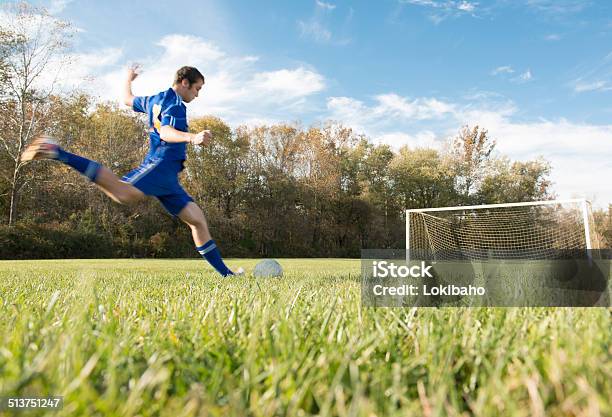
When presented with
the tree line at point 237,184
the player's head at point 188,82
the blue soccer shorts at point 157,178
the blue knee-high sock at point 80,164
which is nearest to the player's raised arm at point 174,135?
the blue soccer shorts at point 157,178

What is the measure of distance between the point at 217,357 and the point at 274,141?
30.6 m

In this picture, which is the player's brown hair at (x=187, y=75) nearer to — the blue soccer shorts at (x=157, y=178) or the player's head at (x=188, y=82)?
the player's head at (x=188, y=82)

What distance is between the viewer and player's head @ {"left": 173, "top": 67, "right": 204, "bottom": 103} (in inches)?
178

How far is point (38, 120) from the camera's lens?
21672 millimetres

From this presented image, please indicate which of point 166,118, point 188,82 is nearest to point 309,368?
point 166,118

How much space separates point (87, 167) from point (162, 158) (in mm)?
672

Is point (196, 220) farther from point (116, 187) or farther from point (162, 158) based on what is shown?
point (116, 187)

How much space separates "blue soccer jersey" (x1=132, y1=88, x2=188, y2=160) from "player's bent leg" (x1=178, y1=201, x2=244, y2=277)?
0.55 m

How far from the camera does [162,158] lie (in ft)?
14.5

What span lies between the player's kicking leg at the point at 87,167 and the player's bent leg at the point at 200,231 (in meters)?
0.54

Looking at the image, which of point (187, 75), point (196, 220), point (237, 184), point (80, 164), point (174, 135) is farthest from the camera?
point (237, 184)

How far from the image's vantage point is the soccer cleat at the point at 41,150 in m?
3.72

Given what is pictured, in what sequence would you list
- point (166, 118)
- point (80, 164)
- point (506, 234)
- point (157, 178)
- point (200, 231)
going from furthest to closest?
point (506, 234) < point (200, 231) < point (157, 178) < point (166, 118) < point (80, 164)

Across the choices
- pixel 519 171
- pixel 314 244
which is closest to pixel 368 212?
pixel 314 244
